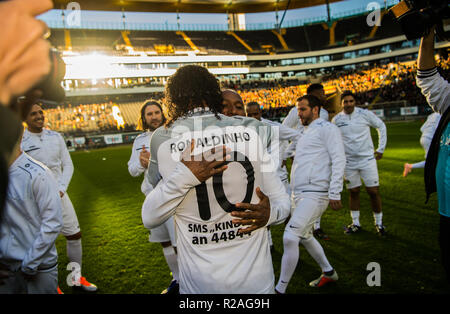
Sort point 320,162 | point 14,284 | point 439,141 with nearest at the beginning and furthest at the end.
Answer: point 14,284 < point 439,141 < point 320,162

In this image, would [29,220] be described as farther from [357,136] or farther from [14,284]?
[357,136]

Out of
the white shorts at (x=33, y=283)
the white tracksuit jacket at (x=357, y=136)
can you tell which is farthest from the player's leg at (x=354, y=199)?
the white shorts at (x=33, y=283)

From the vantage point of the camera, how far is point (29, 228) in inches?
89.0

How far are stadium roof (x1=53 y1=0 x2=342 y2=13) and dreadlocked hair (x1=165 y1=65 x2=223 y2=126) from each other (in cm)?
4782

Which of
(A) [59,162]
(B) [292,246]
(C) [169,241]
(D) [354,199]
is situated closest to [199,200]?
(B) [292,246]

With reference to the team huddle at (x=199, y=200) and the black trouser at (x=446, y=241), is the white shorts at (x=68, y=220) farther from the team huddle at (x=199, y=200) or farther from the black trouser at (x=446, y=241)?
the black trouser at (x=446, y=241)

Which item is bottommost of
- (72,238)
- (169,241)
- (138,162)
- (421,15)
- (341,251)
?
(341,251)

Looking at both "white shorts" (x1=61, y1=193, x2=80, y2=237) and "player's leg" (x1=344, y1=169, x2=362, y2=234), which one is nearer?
"white shorts" (x1=61, y1=193, x2=80, y2=237)

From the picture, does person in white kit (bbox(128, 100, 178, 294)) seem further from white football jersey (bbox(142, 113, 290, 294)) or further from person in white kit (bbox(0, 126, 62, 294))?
white football jersey (bbox(142, 113, 290, 294))

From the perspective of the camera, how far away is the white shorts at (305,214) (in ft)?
11.3

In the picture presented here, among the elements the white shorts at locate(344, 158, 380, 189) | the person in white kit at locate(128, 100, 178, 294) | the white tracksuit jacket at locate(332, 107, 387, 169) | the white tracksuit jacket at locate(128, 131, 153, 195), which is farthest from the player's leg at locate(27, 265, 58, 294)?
the white tracksuit jacket at locate(332, 107, 387, 169)

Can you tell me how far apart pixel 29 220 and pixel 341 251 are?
14.0 ft

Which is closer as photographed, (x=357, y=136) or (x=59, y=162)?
(x=59, y=162)

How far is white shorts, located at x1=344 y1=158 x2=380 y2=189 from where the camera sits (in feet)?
17.6
